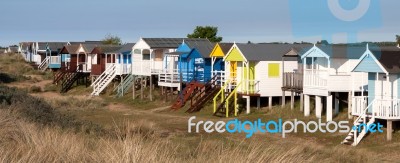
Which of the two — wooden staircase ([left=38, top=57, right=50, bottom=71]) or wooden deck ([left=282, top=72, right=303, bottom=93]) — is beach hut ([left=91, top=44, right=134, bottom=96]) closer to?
wooden staircase ([left=38, top=57, right=50, bottom=71])

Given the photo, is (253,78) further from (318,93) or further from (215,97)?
(318,93)

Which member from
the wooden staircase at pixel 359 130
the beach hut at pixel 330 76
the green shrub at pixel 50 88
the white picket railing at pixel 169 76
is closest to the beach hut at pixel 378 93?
the wooden staircase at pixel 359 130

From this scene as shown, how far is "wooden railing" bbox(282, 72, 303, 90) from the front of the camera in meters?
31.5

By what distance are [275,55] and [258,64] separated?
1.10m

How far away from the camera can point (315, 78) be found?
29.0 metres

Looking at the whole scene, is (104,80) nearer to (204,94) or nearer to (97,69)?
(97,69)

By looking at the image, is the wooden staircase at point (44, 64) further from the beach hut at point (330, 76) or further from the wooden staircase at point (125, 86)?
the beach hut at point (330, 76)

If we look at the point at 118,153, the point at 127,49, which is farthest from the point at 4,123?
the point at 127,49

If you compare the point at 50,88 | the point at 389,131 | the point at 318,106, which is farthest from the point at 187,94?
the point at 50,88

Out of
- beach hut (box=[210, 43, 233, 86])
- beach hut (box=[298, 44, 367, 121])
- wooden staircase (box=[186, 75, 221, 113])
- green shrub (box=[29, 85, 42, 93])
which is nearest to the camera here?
beach hut (box=[298, 44, 367, 121])

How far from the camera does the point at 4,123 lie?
15.3 meters

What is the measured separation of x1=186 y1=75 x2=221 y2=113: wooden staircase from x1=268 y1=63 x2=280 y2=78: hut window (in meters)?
3.77

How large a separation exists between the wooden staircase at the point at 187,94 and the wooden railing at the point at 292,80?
21.0 feet

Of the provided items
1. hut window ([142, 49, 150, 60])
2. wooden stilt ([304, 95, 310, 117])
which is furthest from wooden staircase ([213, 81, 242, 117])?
hut window ([142, 49, 150, 60])
